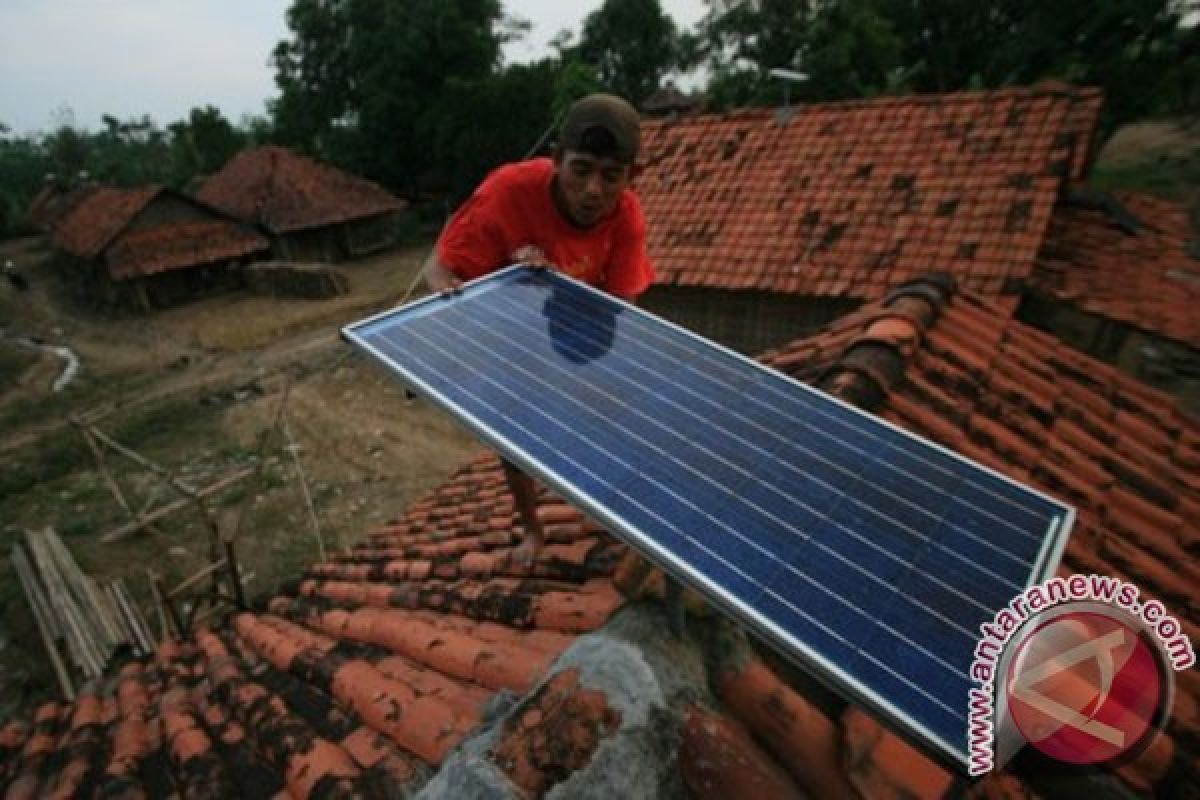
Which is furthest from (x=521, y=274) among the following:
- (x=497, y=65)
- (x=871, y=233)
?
(x=497, y=65)

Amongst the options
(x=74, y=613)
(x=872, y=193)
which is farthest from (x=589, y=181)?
(x=74, y=613)

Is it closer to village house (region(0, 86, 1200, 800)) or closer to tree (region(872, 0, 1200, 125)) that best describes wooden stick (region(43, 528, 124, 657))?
village house (region(0, 86, 1200, 800))

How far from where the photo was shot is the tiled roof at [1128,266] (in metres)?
7.10

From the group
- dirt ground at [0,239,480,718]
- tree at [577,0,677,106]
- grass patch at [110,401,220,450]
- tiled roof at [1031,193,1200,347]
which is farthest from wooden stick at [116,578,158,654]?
tree at [577,0,677,106]

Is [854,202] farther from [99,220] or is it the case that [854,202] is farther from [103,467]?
[99,220]

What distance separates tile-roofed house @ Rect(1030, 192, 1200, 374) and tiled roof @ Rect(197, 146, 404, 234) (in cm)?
3128

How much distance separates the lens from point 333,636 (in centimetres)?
377

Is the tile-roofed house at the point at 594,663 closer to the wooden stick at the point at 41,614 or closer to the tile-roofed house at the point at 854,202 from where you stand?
the tile-roofed house at the point at 854,202

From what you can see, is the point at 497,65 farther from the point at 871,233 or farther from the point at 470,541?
the point at 470,541

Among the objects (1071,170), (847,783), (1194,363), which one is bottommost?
(1194,363)

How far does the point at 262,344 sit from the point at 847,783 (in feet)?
80.3

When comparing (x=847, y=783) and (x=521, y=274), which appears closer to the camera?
(x=847, y=783)

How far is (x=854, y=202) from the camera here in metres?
10.6

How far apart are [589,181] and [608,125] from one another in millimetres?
272
